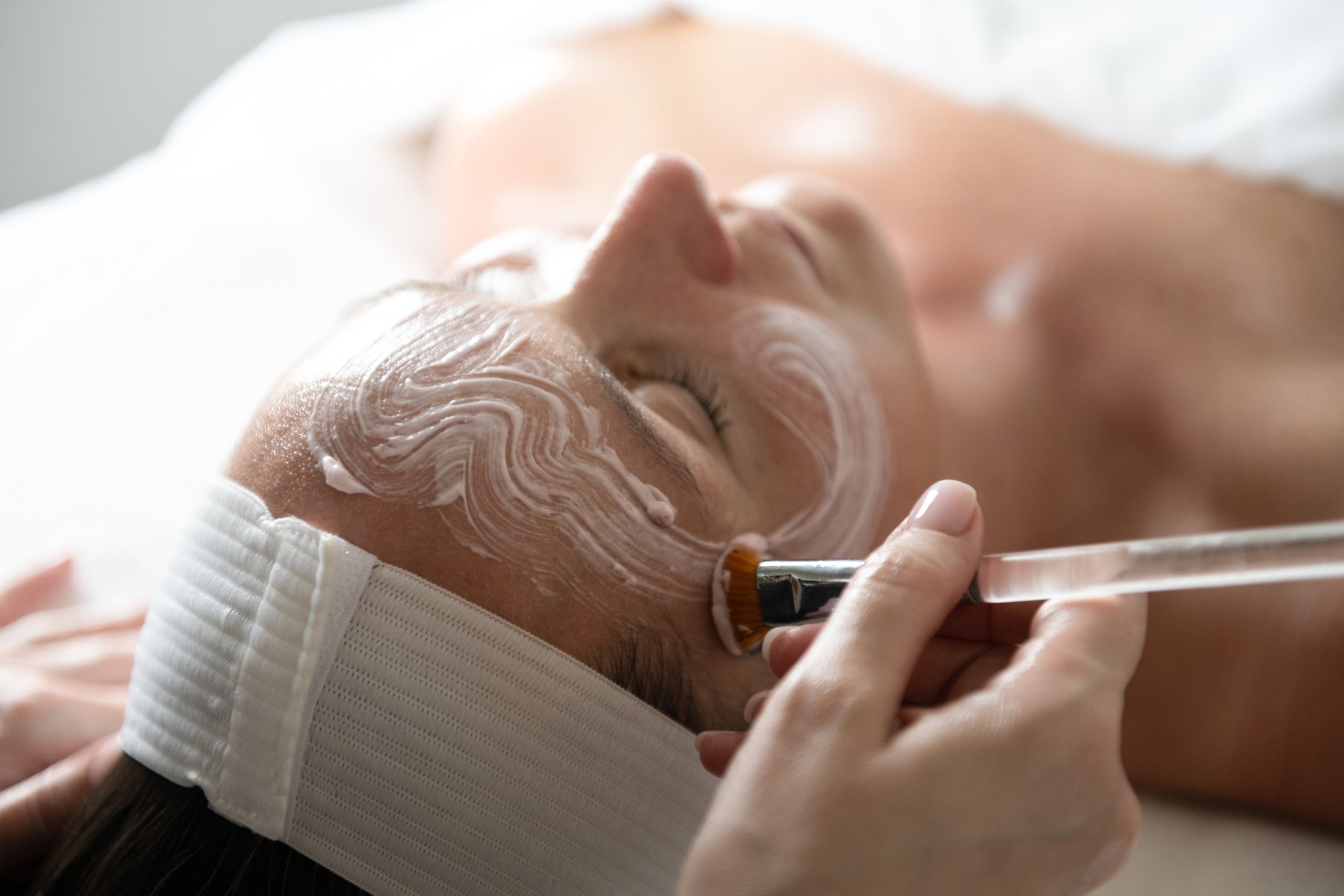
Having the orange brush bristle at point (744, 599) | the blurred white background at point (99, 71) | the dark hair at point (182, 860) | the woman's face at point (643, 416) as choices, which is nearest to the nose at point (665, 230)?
the woman's face at point (643, 416)

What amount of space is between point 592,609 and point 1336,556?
457 mm

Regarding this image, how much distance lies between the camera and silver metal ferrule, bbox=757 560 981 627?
0.68 m

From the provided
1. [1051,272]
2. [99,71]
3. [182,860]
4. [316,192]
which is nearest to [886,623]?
[182,860]

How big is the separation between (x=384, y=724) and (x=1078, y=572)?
1.54 feet

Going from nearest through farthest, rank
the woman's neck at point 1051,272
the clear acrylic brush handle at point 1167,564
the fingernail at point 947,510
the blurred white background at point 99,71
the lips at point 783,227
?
the clear acrylic brush handle at point 1167,564 < the fingernail at point 947,510 < the lips at point 783,227 < the woman's neck at point 1051,272 < the blurred white background at point 99,71

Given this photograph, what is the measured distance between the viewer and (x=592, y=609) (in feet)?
2.39

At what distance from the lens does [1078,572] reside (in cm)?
57

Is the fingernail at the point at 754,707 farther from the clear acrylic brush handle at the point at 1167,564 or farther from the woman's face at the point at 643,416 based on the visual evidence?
the clear acrylic brush handle at the point at 1167,564

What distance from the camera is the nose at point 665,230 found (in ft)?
2.84

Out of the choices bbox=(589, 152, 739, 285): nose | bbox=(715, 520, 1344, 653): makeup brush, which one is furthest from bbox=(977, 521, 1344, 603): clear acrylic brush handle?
bbox=(589, 152, 739, 285): nose

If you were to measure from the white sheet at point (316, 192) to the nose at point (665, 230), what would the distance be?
0.66 meters

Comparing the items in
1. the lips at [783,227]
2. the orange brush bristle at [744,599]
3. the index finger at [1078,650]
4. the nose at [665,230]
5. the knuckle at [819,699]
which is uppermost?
the nose at [665,230]

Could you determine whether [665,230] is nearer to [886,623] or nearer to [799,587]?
[799,587]

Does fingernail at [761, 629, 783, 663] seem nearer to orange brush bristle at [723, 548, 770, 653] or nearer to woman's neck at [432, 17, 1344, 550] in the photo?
orange brush bristle at [723, 548, 770, 653]
